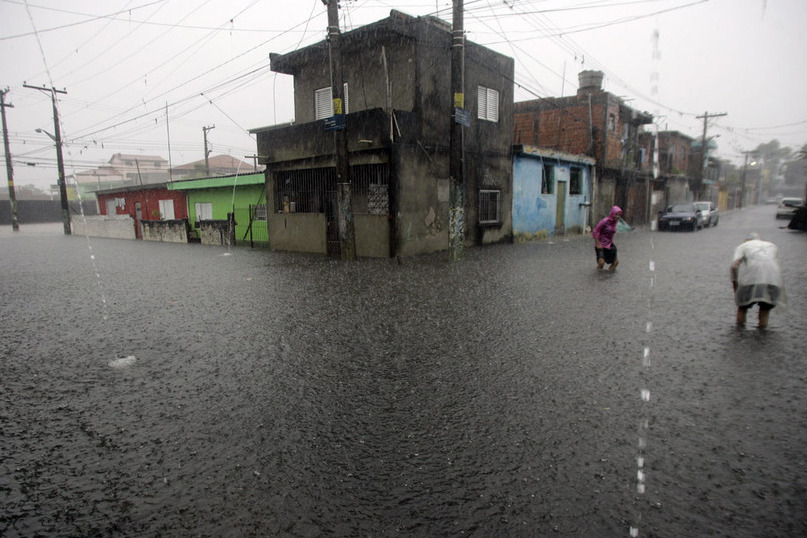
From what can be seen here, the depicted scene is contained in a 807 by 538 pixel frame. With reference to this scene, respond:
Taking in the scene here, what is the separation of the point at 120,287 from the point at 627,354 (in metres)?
10.1

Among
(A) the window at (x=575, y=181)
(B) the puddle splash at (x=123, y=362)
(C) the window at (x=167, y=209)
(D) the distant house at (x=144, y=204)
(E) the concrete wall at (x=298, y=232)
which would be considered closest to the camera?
(B) the puddle splash at (x=123, y=362)

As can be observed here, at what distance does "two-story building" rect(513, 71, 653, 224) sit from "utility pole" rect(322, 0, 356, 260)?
17.0m

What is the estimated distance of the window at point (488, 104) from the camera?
16719 millimetres

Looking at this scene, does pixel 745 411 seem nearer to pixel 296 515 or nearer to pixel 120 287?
pixel 296 515

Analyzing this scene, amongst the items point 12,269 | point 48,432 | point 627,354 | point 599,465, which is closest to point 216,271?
point 12,269

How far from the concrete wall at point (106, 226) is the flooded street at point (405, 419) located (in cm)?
2310

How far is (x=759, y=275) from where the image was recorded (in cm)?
564

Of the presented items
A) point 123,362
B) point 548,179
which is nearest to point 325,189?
point 548,179

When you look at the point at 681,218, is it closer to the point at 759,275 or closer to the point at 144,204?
the point at 759,275

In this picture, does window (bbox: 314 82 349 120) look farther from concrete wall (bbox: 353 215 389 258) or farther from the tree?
the tree

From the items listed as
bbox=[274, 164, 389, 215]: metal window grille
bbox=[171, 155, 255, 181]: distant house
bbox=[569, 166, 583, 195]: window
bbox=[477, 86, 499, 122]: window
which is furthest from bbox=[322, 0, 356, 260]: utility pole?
bbox=[171, 155, 255, 181]: distant house

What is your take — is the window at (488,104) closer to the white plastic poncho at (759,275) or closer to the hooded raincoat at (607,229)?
the hooded raincoat at (607,229)

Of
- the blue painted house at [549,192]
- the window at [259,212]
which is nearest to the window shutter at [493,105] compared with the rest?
the blue painted house at [549,192]

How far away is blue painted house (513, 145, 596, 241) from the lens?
63.0 feet
